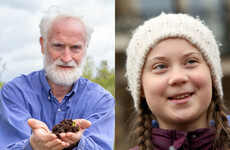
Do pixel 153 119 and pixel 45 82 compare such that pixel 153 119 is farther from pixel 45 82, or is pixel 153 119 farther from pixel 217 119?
pixel 45 82

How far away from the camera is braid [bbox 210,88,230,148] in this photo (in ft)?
4.18

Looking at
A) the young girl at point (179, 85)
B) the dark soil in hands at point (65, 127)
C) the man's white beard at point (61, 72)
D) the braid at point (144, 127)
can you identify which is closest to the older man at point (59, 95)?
the man's white beard at point (61, 72)

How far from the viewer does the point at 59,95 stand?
74.9 inches

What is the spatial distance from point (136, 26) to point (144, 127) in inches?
47.1

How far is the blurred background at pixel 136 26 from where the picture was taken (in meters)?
2.33

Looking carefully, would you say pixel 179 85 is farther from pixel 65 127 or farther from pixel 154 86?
pixel 65 127

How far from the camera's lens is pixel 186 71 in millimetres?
1232

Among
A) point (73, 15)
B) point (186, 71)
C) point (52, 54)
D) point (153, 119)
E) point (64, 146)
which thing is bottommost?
point (64, 146)

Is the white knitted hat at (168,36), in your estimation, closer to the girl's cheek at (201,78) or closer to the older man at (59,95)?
the girl's cheek at (201,78)

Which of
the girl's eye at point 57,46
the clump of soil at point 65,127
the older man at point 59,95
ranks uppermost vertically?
the girl's eye at point 57,46

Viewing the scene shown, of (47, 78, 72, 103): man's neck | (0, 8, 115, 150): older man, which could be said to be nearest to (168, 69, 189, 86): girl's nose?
(0, 8, 115, 150): older man

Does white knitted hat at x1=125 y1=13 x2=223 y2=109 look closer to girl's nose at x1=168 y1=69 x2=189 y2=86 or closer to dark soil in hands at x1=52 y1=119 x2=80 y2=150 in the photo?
girl's nose at x1=168 y1=69 x2=189 y2=86

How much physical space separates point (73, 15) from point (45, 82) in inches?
15.1

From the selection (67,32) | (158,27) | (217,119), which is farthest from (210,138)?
(67,32)
